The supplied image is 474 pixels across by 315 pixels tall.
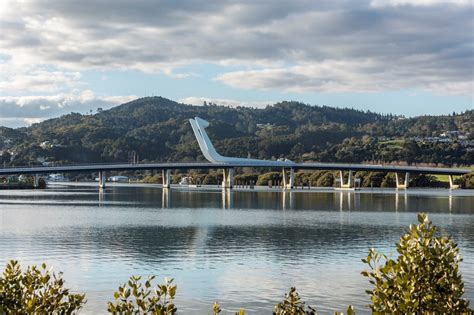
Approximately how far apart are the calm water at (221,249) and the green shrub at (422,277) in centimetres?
1324

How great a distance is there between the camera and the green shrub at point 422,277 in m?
8.86

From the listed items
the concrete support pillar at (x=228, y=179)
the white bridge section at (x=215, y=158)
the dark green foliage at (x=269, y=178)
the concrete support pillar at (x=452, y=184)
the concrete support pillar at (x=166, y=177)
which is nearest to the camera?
the concrete support pillar at (x=452, y=184)

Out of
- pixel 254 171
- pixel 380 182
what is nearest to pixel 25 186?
pixel 254 171

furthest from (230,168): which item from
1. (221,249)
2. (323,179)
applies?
(221,249)

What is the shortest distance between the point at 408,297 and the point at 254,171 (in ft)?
597

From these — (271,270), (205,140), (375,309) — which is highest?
(205,140)

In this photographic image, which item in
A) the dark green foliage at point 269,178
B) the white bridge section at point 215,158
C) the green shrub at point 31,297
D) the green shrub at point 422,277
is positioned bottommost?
the green shrub at point 31,297

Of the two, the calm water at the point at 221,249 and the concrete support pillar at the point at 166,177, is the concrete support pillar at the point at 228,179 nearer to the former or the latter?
the concrete support pillar at the point at 166,177

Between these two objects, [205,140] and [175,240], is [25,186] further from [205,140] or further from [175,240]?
[175,240]

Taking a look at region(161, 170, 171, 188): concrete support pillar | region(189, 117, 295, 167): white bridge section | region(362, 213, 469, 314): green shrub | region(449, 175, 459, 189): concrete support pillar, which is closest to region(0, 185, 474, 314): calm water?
region(362, 213, 469, 314): green shrub

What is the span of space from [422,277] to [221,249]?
2889cm

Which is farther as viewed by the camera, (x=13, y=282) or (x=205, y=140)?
(x=205, y=140)

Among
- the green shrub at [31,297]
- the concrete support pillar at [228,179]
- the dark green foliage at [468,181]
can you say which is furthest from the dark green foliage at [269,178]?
the green shrub at [31,297]

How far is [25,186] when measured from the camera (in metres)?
146
